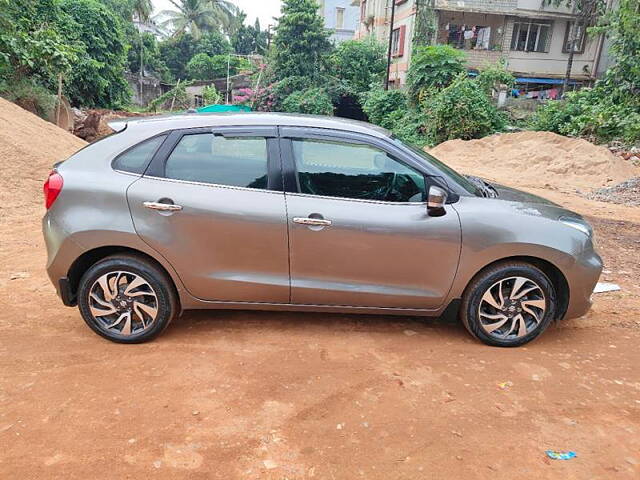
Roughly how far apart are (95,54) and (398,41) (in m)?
18.1

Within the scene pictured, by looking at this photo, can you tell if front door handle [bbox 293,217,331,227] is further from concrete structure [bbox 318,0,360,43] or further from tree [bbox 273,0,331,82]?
concrete structure [bbox 318,0,360,43]

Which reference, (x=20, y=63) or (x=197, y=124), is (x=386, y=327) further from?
(x=20, y=63)

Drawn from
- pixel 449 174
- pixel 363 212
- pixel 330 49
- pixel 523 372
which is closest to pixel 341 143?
pixel 363 212

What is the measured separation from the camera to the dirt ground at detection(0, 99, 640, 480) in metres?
2.42

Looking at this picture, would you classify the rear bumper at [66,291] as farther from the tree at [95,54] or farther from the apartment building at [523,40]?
the apartment building at [523,40]

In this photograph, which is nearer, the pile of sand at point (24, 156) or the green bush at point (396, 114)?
the pile of sand at point (24, 156)

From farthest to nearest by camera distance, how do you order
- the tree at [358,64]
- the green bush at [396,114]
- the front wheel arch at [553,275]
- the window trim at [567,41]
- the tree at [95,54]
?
the tree at [358,64] < the window trim at [567,41] < the green bush at [396,114] < the tree at [95,54] < the front wheel arch at [553,275]

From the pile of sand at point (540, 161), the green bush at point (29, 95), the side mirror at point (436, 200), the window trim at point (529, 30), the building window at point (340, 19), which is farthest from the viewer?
the building window at point (340, 19)

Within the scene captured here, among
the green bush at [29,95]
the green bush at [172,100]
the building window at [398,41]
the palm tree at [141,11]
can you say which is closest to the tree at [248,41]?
the palm tree at [141,11]

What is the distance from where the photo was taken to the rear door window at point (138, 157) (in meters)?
3.48

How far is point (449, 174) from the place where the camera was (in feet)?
12.1

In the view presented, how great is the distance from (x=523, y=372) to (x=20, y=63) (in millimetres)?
15031

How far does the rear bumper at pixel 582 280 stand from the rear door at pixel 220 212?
2103mm

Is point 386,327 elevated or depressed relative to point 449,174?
depressed
